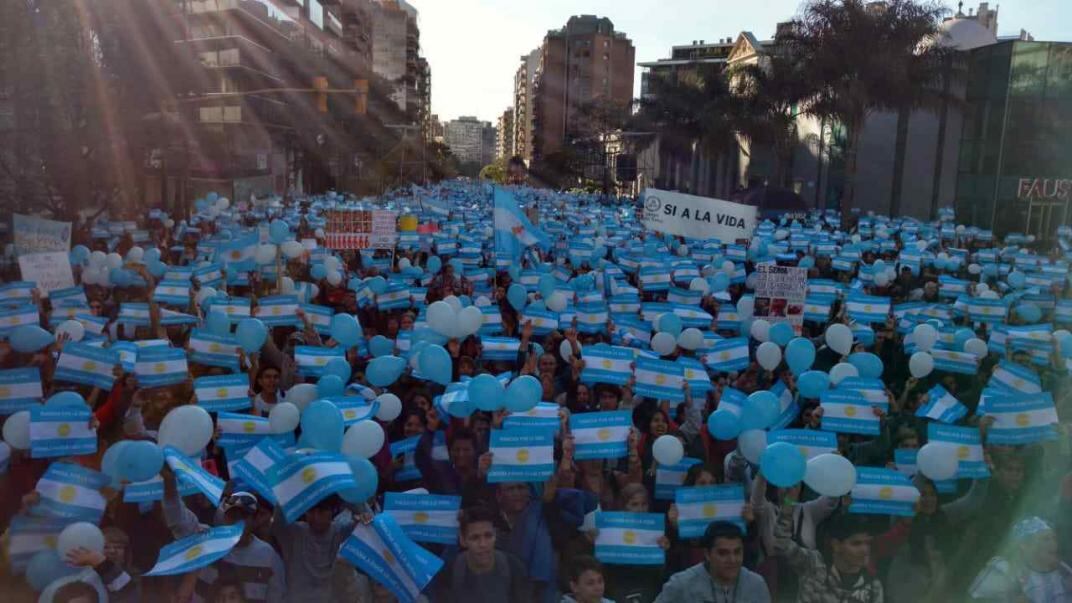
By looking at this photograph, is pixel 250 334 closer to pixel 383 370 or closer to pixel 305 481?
pixel 383 370

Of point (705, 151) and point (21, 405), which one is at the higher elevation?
point (705, 151)

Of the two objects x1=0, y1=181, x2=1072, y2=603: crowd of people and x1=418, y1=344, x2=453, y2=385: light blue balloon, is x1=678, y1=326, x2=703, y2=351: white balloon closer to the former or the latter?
x1=0, y1=181, x2=1072, y2=603: crowd of people

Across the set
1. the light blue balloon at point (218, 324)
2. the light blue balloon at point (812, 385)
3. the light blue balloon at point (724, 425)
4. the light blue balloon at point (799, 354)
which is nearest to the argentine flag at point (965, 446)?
the light blue balloon at point (724, 425)

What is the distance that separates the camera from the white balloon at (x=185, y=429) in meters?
4.71

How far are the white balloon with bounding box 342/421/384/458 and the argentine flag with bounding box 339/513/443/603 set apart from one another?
0.78 meters

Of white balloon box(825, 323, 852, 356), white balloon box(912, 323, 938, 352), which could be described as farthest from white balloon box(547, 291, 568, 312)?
white balloon box(912, 323, 938, 352)

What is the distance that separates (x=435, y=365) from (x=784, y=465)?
266 cm

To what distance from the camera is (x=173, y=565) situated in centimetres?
379

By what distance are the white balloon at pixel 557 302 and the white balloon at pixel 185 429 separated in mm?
5127

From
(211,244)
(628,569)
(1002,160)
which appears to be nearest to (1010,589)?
(628,569)

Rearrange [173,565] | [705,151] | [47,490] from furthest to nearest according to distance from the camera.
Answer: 1. [705,151]
2. [47,490]
3. [173,565]

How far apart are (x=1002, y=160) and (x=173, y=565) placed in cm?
3768

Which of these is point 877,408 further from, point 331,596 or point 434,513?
point 331,596

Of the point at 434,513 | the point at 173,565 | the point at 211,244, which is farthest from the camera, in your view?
the point at 211,244
